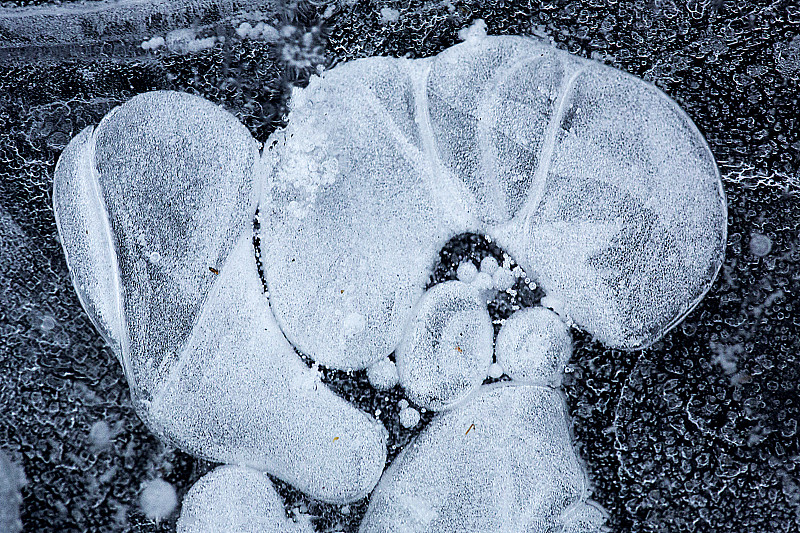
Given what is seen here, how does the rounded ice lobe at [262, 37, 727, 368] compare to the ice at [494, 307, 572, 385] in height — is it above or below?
above

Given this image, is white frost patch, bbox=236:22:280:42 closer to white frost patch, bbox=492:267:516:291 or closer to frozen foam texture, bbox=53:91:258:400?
frozen foam texture, bbox=53:91:258:400

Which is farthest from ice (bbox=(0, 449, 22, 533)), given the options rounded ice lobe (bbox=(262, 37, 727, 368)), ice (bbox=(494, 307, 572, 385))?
ice (bbox=(494, 307, 572, 385))

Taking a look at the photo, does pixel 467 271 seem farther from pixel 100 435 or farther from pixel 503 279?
pixel 100 435

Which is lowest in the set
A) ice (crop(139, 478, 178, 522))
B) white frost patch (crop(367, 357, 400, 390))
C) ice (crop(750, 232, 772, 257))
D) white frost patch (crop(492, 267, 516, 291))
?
ice (crop(139, 478, 178, 522))

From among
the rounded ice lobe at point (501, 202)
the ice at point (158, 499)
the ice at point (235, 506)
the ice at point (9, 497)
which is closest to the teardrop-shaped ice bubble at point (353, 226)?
the rounded ice lobe at point (501, 202)

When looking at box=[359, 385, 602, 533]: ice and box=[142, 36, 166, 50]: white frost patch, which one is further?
box=[142, 36, 166, 50]: white frost patch

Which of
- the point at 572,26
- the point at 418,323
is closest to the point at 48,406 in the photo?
the point at 418,323

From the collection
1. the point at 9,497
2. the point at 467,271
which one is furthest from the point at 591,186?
the point at 9,497
